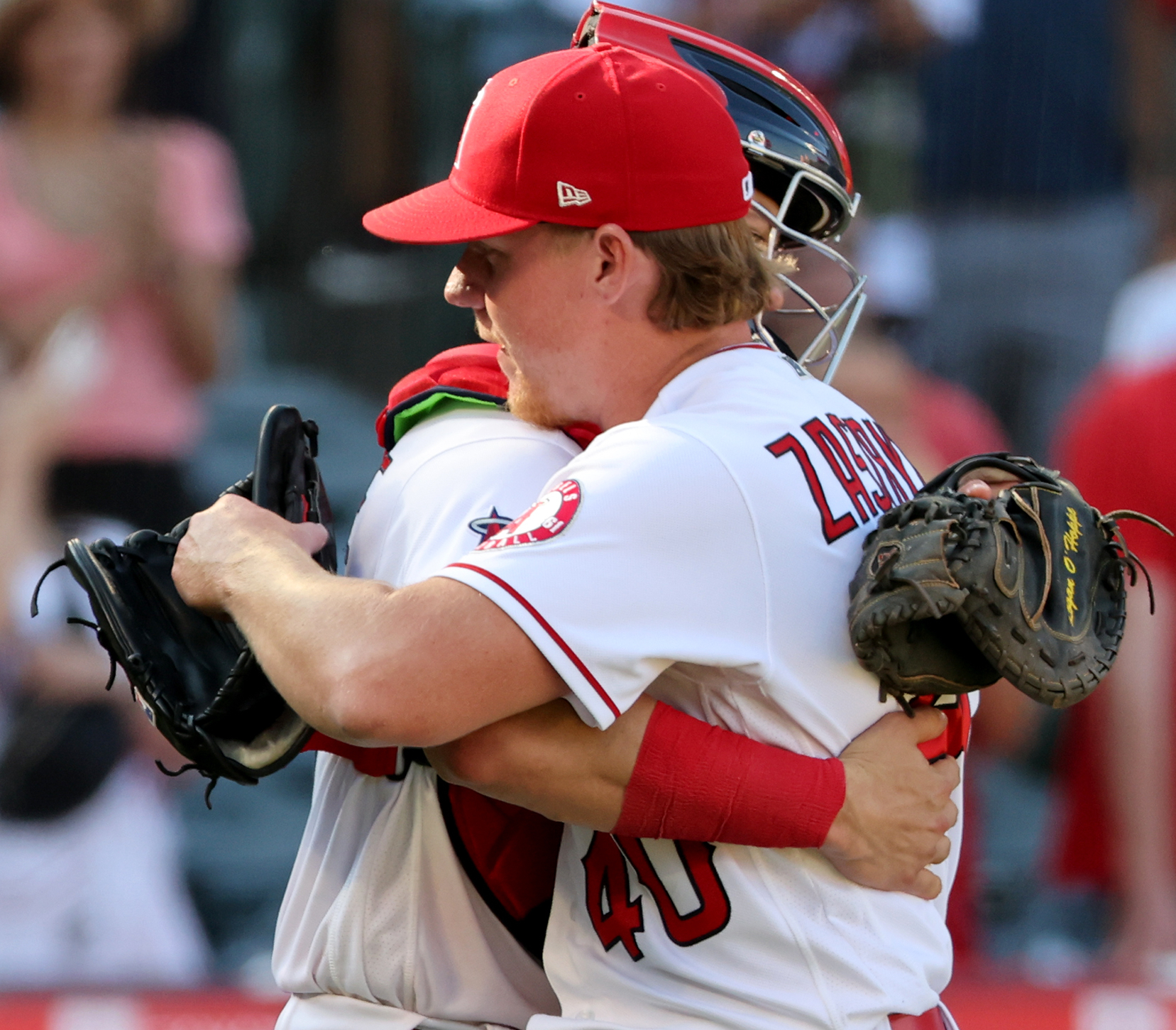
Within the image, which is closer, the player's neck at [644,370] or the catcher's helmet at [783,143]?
the player's neck at [644,370]

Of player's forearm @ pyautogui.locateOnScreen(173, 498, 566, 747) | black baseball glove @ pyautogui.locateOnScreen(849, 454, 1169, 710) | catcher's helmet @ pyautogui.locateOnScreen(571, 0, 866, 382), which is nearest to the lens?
player's forearm @ pyautogui.locateOnScreen(173, 498, 566, 747)

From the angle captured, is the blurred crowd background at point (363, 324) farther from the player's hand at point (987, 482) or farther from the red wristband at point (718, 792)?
the red wristband at point (718, 792)

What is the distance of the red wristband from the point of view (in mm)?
1700

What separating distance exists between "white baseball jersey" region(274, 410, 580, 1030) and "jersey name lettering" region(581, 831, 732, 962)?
171mm

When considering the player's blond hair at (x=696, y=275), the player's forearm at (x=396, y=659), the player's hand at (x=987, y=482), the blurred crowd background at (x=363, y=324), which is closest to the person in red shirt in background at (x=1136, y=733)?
the blurred crowd background at (x=363, y=324)

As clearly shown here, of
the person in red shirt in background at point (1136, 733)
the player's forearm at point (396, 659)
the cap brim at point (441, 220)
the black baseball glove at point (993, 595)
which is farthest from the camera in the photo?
the person in red shirt in background at point (1136, 733)

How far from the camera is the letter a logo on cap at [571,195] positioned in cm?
186

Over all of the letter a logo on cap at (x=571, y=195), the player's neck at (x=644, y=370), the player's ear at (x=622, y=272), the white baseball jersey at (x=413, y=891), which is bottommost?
the white baseball jersey at (x=413, y=891)

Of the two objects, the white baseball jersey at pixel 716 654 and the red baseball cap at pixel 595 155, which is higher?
the red baseball cap at pixel 595 155

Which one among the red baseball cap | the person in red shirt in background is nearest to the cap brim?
the red baseball cap

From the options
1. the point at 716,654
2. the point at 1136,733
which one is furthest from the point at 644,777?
the point at 1136,733

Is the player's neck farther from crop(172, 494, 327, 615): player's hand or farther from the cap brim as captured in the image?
crop(172, 494, 327, 615): player's hand

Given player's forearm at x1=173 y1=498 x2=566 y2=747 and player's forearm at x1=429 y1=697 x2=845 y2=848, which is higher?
player's forearm at x1=173 y1=498 x2=566 y2=747

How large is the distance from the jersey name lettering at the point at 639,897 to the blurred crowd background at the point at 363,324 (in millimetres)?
2795
